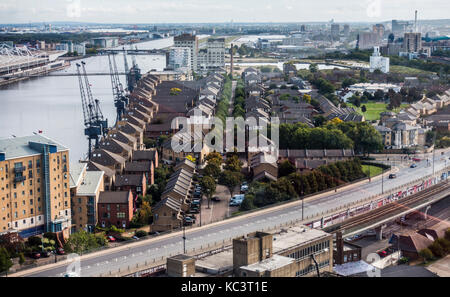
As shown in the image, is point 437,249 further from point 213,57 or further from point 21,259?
point 213,57

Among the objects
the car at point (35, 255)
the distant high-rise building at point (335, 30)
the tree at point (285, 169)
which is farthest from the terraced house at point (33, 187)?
the distant high-rise building at point (335, 30)

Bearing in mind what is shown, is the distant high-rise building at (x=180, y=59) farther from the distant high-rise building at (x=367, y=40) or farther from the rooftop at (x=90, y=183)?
the rooftop at (x=90, y=183)

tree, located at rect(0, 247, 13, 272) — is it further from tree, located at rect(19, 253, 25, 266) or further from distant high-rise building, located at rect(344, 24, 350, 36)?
distant high-rise building, located at rect(344, 24, 350, 36)

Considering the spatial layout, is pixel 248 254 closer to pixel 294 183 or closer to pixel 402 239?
pixel 402 239

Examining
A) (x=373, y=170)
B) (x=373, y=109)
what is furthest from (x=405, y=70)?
(x=373, y=170)

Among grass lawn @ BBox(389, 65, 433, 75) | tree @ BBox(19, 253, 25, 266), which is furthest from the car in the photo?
grass lawn @ BBox(389, 65, 433, 75)
